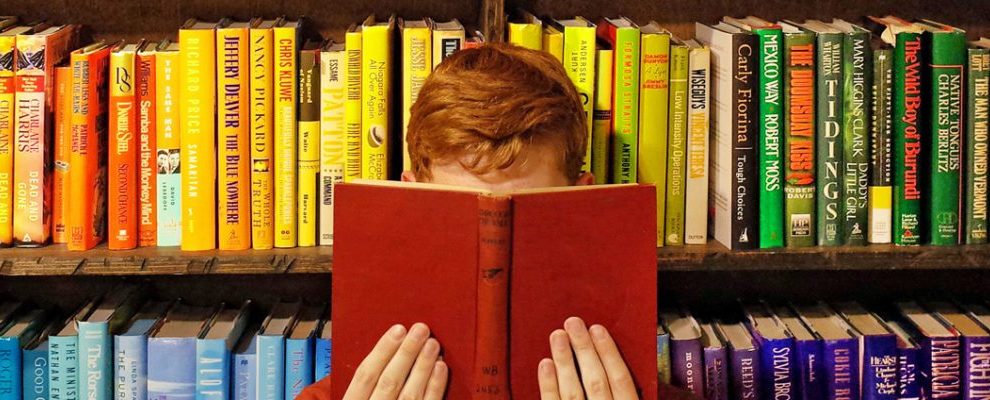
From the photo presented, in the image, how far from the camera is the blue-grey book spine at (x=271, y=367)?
51.8 inches

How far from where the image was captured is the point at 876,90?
4.18ft

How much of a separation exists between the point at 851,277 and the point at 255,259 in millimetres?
884

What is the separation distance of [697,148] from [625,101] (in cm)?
11

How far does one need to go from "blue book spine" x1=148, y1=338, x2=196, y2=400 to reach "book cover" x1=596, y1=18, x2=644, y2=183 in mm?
570

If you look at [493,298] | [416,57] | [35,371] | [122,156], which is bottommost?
[35,371]

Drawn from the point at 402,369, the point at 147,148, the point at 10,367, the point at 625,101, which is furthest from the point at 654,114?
the point at 10,367

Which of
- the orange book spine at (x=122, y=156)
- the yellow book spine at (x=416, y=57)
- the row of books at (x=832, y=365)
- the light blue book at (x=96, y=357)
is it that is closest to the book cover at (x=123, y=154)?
the orange book spine at (x=122, y=156)

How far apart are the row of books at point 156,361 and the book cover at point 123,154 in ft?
0.40

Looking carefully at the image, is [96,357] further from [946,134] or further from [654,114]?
[946,134]

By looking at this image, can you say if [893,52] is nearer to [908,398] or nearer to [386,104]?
[908,398]

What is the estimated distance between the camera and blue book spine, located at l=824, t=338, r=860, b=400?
133 cm

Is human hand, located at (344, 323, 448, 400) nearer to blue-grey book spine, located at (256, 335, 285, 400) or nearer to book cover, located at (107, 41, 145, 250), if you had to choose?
blue-grey book spine, located at (256, 335, 285, 400)

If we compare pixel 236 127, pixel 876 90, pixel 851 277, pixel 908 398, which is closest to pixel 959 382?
pixel 908 398

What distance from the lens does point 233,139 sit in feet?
4.16
